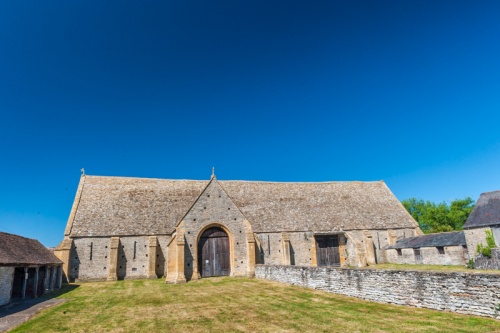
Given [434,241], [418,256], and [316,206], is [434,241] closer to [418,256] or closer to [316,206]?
[418,256]

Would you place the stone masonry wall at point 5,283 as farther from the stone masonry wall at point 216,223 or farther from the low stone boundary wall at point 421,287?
the low stone boundary wall at point 421,287

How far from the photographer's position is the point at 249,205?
37375 mm

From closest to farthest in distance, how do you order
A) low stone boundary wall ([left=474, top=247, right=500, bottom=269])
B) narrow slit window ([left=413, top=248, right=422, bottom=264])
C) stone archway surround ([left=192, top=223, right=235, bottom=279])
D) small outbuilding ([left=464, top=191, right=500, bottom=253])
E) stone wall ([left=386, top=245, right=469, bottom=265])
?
low stone boundary wall ([left=474, top=247, right=500, bottom=269]), small outbuilding ([left=464, top=191, right=500, bottom=253]), stone archway surround ([left=192, top=223, right=235, bottom=279]), stone wall ([left=386, top=245, right=469, bottom=265]), narrow slit window ([left=413, top=248, right=422, bottom=264])

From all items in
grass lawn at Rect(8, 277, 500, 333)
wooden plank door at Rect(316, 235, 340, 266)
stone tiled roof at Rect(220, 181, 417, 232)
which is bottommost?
grass lawn at Rect(8, 277, 500, 333)

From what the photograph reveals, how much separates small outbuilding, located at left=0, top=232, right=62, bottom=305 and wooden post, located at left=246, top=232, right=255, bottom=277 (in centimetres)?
1601

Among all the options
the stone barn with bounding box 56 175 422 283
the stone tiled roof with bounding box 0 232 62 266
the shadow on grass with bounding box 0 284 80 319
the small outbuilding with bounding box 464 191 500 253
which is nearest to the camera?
the shadow on grass with bounding box 0 284 80 319

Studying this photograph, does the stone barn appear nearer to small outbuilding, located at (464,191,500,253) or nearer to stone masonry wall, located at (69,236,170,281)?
stone masonry wall, located at (69,236,170,281)

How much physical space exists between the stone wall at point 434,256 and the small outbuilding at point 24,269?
34913 mm

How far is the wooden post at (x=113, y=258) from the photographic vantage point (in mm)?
29000

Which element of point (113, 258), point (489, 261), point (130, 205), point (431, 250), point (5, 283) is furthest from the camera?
point (130, 205)

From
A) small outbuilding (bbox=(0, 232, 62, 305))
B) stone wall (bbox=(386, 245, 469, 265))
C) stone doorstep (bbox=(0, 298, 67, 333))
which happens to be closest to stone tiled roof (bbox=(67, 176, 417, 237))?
stone wall (bbox=(386, 245, 469, 265))

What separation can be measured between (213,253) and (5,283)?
53.5ft

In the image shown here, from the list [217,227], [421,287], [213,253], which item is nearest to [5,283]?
[213,253]

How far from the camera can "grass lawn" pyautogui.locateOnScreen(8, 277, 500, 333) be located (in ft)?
34.4
